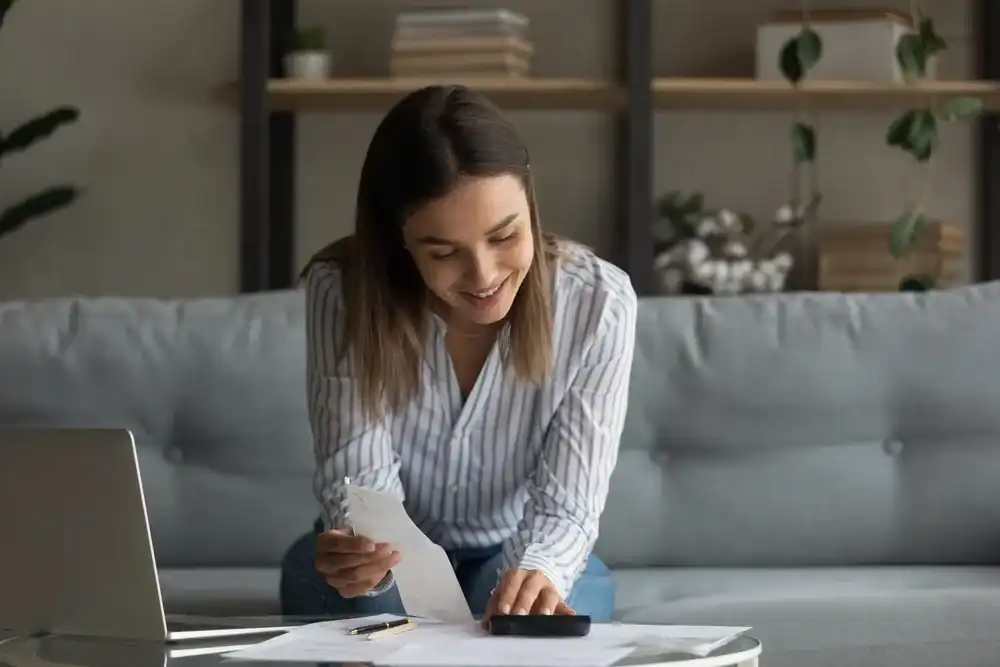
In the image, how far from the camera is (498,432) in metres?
1.54

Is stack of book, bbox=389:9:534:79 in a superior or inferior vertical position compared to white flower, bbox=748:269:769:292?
superior

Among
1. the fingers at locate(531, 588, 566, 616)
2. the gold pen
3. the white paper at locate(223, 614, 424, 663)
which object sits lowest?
the fingers at locate(531, 588, 566, 616)

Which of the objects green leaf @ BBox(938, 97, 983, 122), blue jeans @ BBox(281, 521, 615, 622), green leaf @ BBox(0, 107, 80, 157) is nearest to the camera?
blue jeans @ BBox(281, 521, 615, 622)

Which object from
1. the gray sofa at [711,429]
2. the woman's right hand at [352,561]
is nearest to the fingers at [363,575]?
the woman's right hand at [352,561]

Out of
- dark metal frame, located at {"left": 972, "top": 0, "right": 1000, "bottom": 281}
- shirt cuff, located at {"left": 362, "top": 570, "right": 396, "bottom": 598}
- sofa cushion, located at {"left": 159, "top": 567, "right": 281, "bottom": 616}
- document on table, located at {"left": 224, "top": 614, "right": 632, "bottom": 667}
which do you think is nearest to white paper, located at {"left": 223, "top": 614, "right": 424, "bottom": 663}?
document on table, located at {"left": 224, "top": 614, "right": 632, "bottom": 667}

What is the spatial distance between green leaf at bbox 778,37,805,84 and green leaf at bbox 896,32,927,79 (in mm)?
182

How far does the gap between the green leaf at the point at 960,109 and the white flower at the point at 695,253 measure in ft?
1.57

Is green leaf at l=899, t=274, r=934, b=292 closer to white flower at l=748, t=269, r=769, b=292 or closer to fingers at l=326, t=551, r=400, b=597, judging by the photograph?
white flower at l=748, t=269, r=769, b=292

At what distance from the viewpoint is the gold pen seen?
1091mm

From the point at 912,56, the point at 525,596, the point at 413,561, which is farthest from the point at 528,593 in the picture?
the point at 912,56

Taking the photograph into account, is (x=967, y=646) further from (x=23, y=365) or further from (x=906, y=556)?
(x=23, y=365)

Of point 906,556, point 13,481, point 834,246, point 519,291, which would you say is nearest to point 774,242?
point 834,246

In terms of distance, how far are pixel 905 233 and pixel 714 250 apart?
369 mm

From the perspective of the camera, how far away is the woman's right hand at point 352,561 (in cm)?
122
